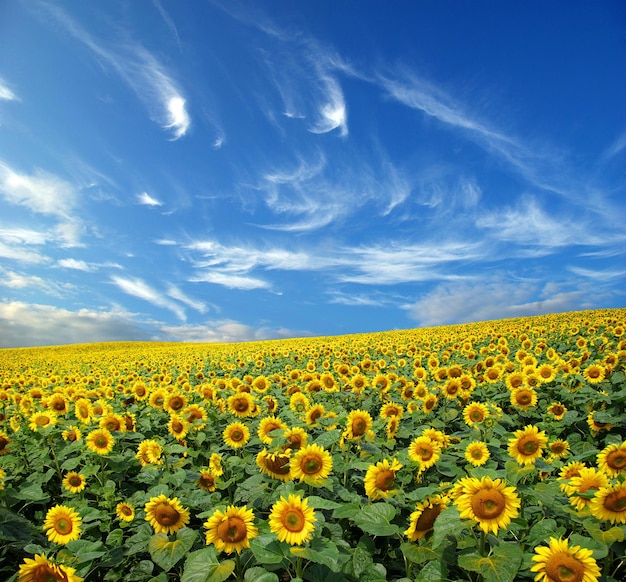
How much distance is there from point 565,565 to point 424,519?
0.97 metres

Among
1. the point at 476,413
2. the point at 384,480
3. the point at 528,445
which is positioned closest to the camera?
the point at 384,480

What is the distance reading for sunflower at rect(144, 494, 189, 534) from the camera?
3.63m

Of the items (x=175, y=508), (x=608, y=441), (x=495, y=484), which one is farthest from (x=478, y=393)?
(x=175, y=508)

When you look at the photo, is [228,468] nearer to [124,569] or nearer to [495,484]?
[124,569]

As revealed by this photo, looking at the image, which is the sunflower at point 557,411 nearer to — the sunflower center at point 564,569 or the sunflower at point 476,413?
the sunflower at point 476,413

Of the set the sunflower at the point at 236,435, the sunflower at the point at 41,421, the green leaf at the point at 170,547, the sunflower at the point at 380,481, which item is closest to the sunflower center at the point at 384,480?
the sunflower at the point at 380,481

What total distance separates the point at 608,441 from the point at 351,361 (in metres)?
8.78

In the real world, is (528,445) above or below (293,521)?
above

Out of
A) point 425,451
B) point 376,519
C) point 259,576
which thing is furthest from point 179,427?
point 376,519

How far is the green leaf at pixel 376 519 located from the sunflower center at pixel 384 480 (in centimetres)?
A: 42

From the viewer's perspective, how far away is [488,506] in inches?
107

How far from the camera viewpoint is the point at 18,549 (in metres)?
4.02

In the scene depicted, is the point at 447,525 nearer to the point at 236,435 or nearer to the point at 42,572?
the point at 42,572

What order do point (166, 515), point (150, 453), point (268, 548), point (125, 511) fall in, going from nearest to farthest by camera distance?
point (268, 548) < point (166, 515) < point (125, 511) < point (150, 453)
